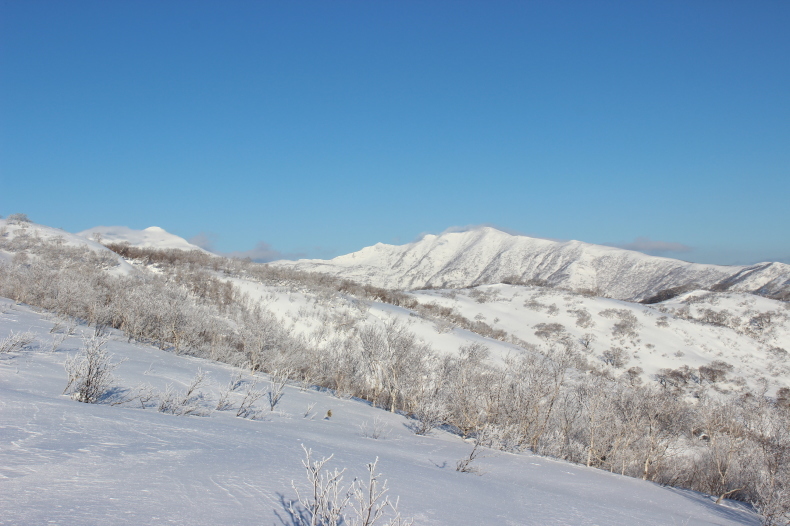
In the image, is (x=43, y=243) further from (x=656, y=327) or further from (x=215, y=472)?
(x=656, y=327)

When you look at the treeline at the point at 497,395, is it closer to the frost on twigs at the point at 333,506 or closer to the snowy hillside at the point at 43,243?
the snowy hillside at the point at 43,243

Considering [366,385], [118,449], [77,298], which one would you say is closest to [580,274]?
[366,385]

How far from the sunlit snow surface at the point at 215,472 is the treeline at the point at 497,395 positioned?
210 centimetres

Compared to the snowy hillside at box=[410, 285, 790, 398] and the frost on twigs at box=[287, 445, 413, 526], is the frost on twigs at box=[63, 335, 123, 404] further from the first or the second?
the snowy hillside at box=[410, 285, 790, 398]

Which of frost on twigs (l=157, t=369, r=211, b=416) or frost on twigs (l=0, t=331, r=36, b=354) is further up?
frost on twigs (l=0, t=331, r=36, b=354)

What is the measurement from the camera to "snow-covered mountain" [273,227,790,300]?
74.2 m

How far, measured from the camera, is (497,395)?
45.3 ft

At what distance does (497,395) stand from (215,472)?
11.3 meters

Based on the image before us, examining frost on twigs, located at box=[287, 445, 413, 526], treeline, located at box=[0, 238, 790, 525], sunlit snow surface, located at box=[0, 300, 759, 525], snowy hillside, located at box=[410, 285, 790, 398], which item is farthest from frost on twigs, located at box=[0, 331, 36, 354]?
snowy hillside, located at box=[410, 285, 790, 398]

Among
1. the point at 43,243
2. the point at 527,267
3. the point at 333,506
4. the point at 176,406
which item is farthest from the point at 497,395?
the point at 527,267

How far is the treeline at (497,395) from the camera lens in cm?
1247

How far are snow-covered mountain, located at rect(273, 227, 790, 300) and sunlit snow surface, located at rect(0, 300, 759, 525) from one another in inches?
2025

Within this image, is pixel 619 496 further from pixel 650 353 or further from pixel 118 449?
pixel 650 353

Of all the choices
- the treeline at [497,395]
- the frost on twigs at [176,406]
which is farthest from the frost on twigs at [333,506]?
the treeline at [497,395]
